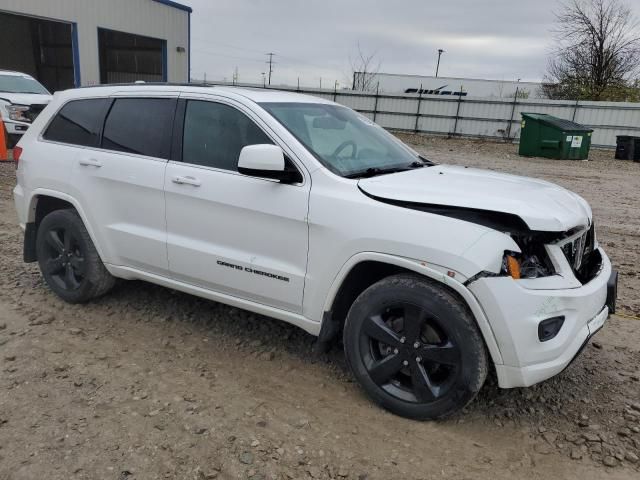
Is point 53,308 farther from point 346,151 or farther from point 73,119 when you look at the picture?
point 346,151

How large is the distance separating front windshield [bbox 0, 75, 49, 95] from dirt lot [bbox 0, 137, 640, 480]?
10227 millimetres

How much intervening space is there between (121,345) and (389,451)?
82.0 inches

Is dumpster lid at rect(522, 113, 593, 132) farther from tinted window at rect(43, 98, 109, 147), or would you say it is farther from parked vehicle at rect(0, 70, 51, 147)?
tinted window at rect(43, 98, 109, 147)

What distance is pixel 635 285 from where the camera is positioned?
514cm

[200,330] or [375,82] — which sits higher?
[375,82]

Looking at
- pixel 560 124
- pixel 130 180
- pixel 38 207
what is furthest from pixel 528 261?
pixel 560 124

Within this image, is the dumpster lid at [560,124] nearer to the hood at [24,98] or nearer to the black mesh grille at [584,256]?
the hood at [24,98]

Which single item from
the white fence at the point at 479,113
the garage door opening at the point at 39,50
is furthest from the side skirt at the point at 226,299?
the garage door opening at the point at 39,50

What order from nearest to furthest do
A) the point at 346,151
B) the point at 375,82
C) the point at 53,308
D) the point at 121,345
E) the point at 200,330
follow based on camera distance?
the point at 346,151 → the point at 121,345 → the point at 200,330 → the point at 53,308 → the point at 375,82

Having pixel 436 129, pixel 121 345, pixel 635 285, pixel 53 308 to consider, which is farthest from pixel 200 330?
pixel 436 129

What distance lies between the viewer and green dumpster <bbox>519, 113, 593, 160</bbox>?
58.7ft

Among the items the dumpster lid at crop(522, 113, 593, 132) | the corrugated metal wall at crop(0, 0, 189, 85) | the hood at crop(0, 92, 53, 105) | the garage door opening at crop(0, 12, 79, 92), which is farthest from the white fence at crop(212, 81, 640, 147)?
the hood at crop(0, 92, 53, 105)

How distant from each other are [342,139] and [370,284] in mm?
1048

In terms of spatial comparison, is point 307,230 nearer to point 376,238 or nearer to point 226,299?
point 376,238
